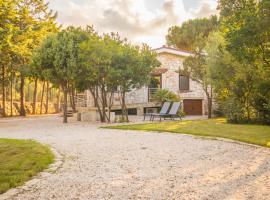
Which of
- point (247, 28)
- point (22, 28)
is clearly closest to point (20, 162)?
point (247, 28)

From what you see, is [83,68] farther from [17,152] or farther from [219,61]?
[17,152]

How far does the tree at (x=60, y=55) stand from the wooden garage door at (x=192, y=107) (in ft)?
37.9

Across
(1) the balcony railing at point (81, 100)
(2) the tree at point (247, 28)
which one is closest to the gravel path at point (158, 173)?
(2) the tree at point (247, 28)

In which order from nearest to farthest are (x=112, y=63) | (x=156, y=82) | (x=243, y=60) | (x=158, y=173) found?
(x=158, y=173), (x=243, y=60), (x=112, y=63), (x=156, y=82)

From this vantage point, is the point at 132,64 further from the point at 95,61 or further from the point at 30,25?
the point at 30,25

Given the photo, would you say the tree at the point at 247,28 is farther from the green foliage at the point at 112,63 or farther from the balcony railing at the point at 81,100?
the balcony railing at the point at 81,100

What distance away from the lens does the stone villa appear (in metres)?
26.3

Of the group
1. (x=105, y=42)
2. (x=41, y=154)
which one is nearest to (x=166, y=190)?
(x=41, y=154)

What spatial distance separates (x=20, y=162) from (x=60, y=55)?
11819mm

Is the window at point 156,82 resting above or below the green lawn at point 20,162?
above

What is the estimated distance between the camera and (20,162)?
265 inches

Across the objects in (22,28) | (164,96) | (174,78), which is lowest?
(164,96)

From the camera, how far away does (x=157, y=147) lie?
29.5 ft

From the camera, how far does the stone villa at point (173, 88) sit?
26.3 meters
